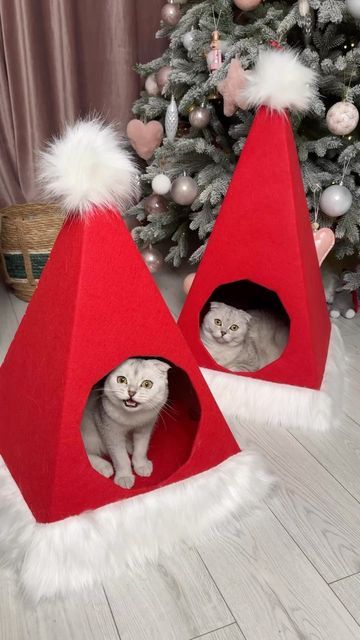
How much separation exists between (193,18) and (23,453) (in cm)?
166

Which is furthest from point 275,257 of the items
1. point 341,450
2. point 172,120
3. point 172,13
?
point 172,13

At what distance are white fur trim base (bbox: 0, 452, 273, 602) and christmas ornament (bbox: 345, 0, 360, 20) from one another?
135cm

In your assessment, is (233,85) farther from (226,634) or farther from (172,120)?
(226,634)

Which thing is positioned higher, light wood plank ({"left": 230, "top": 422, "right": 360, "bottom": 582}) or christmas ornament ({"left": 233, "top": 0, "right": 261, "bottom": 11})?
christmas ornament ({"left": 233, "top": 0, "right": 261, "bottom": 11})

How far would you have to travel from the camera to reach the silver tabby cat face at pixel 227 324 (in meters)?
1.67

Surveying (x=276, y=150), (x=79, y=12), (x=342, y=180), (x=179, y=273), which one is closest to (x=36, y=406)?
(x=276, y=150)

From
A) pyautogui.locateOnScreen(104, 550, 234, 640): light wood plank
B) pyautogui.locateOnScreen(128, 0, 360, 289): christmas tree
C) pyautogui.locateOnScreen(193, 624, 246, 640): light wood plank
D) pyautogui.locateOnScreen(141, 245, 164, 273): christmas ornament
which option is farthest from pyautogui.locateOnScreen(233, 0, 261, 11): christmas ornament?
pyautogui.locateOnScreen(193, 624, 246, 640): light wood plank

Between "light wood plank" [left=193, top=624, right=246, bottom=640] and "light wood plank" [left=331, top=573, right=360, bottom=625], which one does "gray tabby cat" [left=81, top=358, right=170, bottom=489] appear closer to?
"light wood plank" [left=193, top=624, right=246, bottom=640]

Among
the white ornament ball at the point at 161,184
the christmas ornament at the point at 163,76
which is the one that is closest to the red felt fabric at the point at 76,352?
the white ornament ball at the point at 161,184

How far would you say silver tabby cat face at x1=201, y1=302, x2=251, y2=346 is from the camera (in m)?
1.67

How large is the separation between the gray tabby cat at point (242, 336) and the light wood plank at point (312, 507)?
27 cm

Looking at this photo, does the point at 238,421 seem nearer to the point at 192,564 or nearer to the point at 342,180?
the point at 192,564

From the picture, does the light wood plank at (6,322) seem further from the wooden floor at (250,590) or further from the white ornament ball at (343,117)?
the white ornament ball at (343,117)

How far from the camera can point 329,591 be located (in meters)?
1.09
